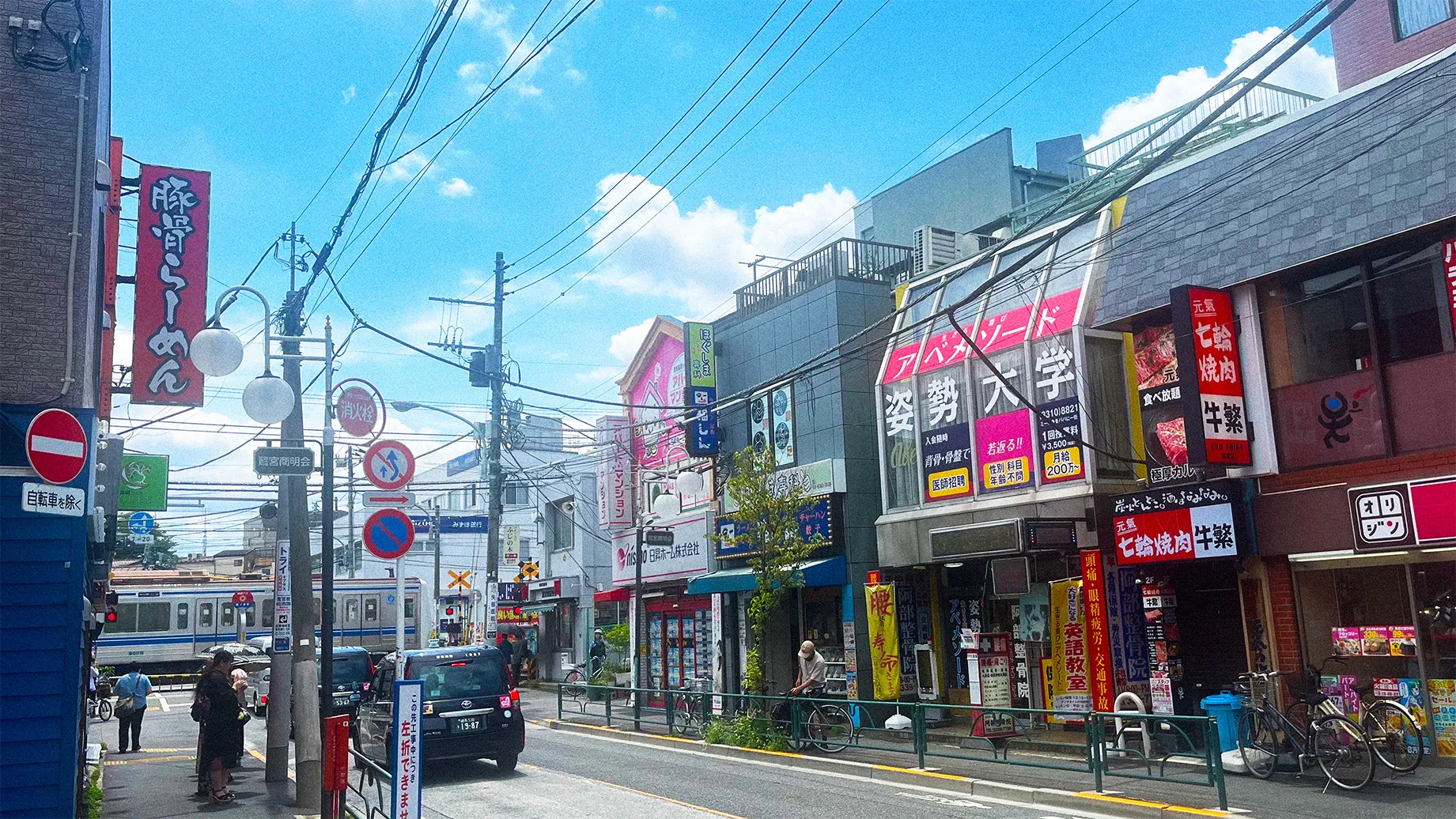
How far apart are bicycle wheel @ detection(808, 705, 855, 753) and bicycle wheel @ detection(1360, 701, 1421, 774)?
7.22 m

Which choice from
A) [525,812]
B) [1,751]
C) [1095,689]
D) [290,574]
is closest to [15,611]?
[1,751]

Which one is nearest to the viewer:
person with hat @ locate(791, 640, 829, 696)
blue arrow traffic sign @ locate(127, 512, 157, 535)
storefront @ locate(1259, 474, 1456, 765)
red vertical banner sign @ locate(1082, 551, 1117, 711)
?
storefront @ locate(1259, 474, 1456, 765)

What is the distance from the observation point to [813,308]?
2369 centimetres

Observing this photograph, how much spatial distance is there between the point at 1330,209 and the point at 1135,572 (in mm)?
6019

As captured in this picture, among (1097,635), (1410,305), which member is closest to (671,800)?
→ (1097,635)

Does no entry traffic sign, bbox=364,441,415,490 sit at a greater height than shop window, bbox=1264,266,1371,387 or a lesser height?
lesser

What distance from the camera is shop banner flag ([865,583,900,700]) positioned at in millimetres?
19812

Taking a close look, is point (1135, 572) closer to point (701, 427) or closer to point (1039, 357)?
point (1039, 357)

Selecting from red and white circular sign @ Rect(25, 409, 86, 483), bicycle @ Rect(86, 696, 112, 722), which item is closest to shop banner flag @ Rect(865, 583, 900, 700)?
red and white circular sign @ Rect(25, 409, 86, 483)

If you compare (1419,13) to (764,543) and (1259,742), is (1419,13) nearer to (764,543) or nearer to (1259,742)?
(1259,742)

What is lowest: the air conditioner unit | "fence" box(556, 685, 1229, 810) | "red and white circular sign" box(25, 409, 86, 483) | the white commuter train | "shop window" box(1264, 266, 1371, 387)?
"fence" box(556, 685, 1229, 810)

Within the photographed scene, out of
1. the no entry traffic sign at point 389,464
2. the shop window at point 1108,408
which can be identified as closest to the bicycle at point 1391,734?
the shop window at point 1108,408

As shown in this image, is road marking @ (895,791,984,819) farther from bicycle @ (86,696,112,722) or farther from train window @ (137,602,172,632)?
train window @ (137,602,172,632)

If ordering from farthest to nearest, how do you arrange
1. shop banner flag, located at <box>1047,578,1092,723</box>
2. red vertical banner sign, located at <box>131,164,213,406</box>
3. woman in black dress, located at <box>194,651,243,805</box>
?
shop banner flag, located at <box>1047,578,1092,723</box> < woman in black dress, located at <box>194,651,243,805</box> < red vertical banner sign, located at <box>131,164,213,406</box>
